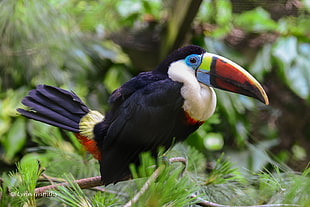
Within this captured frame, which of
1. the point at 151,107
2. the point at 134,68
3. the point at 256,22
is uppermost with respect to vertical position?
the point at 256,22

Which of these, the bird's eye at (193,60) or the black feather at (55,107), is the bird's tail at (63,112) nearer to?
the black feather at (55,107)

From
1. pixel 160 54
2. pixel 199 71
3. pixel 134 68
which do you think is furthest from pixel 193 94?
pixel 134 68

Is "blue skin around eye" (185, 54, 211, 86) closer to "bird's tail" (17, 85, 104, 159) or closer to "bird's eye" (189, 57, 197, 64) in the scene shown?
"bird's eye" (189, 57, 197, 64)

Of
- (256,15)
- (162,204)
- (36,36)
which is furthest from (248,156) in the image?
(162,204)

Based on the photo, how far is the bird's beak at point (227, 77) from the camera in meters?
0.84

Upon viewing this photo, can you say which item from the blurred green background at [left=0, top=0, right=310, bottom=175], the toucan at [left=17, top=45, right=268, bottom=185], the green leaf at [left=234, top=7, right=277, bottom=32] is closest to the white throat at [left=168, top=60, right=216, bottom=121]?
the toucan at [left=17, top=45, right=268, bottom=185]

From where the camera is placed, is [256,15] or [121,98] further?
[256,15]

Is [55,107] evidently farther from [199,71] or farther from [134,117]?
[199,71]

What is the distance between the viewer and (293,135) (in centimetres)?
201

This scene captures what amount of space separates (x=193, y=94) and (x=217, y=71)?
0.07 m

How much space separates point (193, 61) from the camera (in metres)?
0.92

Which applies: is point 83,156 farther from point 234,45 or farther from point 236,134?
point 234,45

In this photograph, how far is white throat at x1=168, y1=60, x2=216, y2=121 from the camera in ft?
2.88

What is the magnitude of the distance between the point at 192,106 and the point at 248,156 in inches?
33.8
